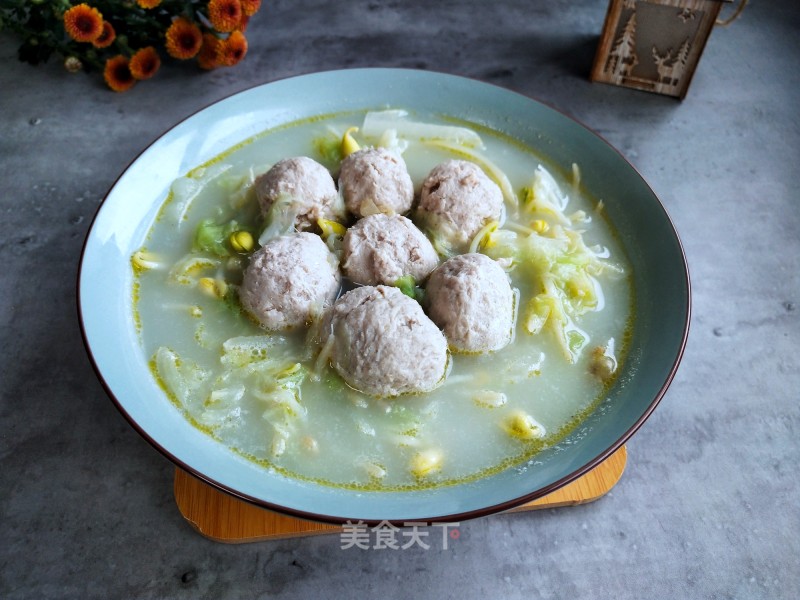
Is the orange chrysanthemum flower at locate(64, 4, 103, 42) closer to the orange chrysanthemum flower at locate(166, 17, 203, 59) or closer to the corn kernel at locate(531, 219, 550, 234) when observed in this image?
the orange chrysanthemum flower at locate(166, 17, 203, 59)

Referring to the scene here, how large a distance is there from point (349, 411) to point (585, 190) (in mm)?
1581

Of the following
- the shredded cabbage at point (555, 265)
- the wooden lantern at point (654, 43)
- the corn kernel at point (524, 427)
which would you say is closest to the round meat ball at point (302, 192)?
the shredded cabbage at point (555, 265)

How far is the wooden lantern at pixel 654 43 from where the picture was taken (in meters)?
3.80

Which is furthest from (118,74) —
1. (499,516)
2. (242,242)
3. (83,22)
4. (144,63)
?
(499,516)

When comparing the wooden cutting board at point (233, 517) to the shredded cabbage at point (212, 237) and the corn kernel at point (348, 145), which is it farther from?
the corn kernel at point (348, 145)

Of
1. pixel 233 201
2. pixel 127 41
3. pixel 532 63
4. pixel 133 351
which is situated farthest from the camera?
pixel 532 63

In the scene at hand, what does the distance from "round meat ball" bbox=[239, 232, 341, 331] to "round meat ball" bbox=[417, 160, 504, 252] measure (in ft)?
1.78

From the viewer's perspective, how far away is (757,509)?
2.72 metres

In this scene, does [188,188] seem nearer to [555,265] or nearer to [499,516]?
[555,265]

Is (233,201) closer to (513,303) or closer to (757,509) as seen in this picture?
(513,303)

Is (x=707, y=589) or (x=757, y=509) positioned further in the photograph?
(x=757, y=509)

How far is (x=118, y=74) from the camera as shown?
4105mm

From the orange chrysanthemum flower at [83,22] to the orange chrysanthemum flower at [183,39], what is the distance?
37 cm

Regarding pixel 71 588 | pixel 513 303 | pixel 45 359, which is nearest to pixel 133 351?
pixel 45 359
